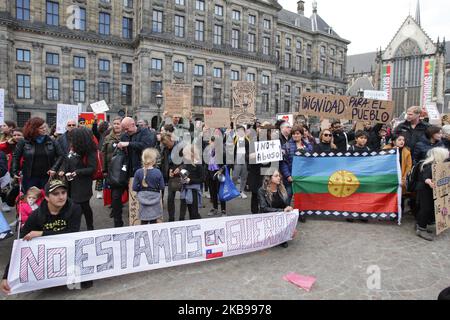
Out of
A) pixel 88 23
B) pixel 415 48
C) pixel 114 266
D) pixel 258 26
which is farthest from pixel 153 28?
pixel 415 48

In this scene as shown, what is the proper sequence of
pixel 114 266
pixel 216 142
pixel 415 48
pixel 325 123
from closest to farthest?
1. pixel 114 266
2. pixel 216 142
3. pixel 325 123
4. pixel 415 48

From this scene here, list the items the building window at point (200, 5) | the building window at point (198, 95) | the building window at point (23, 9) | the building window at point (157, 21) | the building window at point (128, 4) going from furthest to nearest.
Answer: the building window at point (198, 95) → the building window at point (200, 5) → the building window at point (128, 4) → the building window at point (157, 21) → the building window at point (23, 9)

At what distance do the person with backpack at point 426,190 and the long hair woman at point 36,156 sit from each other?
263 inches

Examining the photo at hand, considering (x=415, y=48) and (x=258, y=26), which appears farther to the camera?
(x=415, y=48)

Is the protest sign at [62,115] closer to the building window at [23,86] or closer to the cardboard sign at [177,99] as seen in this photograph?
the cardboard sign at [177,99]

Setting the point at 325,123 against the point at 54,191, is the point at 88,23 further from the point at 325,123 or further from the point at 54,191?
the point at 54,191

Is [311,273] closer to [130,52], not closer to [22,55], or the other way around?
[22,55]

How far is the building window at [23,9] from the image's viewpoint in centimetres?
3188

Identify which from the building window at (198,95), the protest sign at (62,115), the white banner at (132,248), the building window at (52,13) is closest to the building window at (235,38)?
the building window at (198,95)

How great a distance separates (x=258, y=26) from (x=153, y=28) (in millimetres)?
17138

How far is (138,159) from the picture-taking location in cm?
590

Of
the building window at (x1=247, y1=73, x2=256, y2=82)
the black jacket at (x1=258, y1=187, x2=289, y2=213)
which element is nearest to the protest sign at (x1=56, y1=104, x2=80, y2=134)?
the black jacket at (x1=258, y1=187, x2=289, y2=213)

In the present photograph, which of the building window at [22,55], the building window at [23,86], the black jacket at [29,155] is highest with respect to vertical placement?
the building window at [22,55]

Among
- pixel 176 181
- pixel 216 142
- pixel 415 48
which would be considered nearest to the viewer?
pixel 176 181
